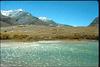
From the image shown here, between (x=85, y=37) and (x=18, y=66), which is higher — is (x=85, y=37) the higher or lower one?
the lower one

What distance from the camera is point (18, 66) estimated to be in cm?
1872

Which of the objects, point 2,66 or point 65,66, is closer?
point 2,66

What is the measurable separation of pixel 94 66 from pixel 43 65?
421 centimetres

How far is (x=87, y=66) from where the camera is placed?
19141mm

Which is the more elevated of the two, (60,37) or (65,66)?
(65,66)

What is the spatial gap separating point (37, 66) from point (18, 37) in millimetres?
44424

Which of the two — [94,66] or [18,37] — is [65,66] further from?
[18,37]

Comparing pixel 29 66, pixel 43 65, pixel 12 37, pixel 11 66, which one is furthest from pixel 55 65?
pixel 12 37

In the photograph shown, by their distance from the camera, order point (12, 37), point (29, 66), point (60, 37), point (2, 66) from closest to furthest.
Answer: point (2, 66) < point (29, 66) < point (12, 37) < point (60, 37)

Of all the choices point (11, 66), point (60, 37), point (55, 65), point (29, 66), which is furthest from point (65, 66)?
point (60, 37)

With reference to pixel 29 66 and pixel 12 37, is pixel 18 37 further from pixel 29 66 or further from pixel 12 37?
pixel 29 66

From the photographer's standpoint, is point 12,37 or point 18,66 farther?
point 12,37

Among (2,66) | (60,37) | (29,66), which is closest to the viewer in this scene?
(2,66)

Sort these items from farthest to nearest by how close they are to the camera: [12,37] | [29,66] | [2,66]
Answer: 1. [12,37]
2. [29,66]
3. [2,66]
